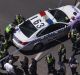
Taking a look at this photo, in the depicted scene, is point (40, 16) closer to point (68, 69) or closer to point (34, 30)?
point (34, 30)

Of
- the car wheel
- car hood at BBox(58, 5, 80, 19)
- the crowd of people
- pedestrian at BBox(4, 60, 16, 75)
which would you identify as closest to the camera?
pedestrian at BBox(4, 60, 16, 75)

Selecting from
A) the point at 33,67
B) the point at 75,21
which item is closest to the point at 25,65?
the point at 33,67

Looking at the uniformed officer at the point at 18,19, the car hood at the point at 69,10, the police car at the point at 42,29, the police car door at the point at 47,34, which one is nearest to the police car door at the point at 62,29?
the police car at the point at 42,29

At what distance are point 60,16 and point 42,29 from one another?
1.76 meters

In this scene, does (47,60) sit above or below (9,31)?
below

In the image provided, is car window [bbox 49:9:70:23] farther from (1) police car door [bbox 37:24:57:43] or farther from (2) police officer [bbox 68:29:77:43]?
(2) police officer [bbox 68:29:77:43]

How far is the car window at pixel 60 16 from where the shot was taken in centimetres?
2419

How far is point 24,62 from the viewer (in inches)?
853

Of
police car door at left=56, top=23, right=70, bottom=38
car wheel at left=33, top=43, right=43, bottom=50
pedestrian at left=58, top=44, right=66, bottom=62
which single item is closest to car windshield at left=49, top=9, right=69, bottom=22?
police car door at left=56, top=23, right=70, bottom=38

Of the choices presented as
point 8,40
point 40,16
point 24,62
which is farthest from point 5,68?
point 40,16

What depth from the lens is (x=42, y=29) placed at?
23406 millimetres

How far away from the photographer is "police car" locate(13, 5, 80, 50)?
2333 cm

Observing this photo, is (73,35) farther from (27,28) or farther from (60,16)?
(27,28)

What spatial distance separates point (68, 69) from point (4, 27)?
229 inches
